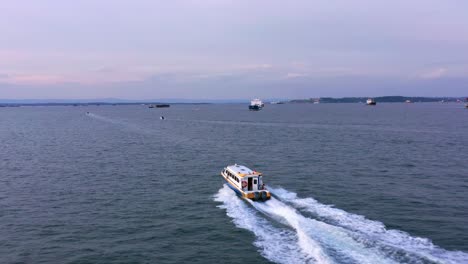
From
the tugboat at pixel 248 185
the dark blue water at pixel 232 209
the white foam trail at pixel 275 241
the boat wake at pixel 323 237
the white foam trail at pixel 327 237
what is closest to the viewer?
the white foam trail at pixel 327 237

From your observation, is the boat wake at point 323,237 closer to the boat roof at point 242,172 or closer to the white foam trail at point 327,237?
the white foam trail at point 327,237

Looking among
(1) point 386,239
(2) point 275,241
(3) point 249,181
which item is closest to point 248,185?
(3) point 249,181

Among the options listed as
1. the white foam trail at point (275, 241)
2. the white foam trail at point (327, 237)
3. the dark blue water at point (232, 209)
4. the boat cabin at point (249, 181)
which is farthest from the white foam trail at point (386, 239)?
the boat cabin at point (249, 181)

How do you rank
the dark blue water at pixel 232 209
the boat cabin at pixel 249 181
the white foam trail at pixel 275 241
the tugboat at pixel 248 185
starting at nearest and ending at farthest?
1. the white foam trail at pixel 275 241
2. the dark blue water at pixel 232 209
3. the tugboat at pixel 248 185
4. the boat cabin at pixel 249 181

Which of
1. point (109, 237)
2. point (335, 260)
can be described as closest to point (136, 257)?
point (109, 237)

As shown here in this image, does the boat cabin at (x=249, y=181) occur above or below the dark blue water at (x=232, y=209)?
above

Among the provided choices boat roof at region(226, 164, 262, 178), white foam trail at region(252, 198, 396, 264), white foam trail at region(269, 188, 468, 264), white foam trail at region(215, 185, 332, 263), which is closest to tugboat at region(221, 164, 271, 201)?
boat roof at region(226, 164, 262, 178)
